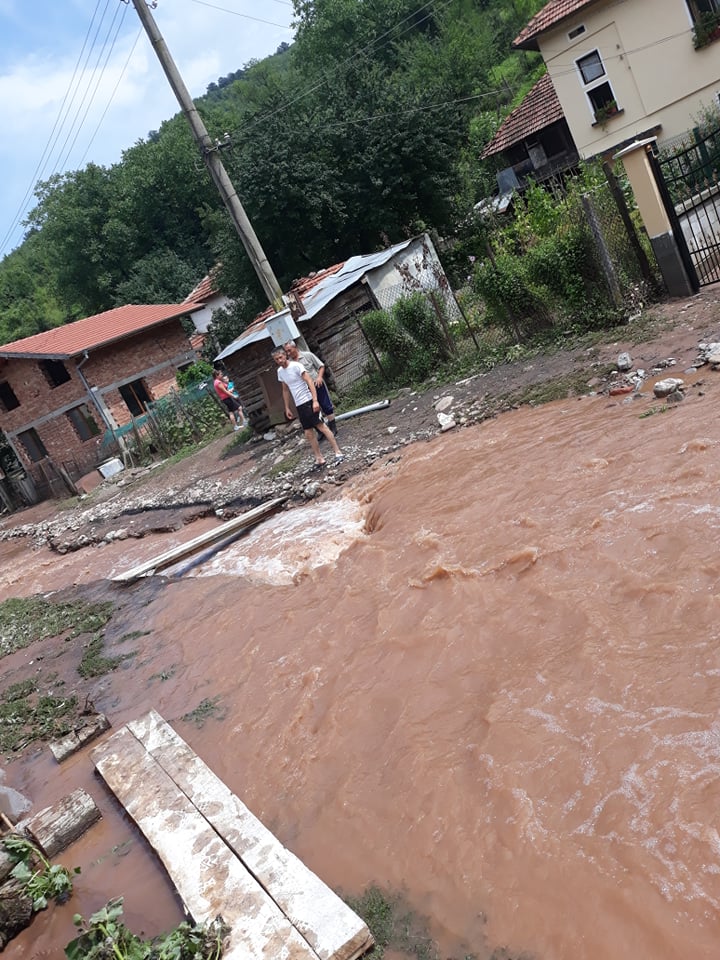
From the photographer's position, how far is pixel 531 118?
28594 millimetres

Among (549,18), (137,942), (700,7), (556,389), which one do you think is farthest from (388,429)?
(549,18)

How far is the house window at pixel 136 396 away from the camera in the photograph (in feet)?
87.6

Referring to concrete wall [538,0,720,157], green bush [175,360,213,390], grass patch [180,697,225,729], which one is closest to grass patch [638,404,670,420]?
grass patch [180,697,225,729]

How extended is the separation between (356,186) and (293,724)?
21.3 meters

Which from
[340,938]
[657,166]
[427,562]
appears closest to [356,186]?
[657,166]

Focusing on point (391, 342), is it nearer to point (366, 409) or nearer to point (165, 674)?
point (366, 409)

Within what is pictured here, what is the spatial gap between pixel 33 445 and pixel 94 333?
17.9ft

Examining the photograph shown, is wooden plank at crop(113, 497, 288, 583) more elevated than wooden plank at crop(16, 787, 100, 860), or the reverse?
wooden plank at crop(113, 497, 288, 583)

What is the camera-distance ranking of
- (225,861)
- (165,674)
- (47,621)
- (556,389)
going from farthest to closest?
(47,621) < (556,389) < (165,674) < (225,861)

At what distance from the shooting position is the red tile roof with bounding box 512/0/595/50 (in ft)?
71.8

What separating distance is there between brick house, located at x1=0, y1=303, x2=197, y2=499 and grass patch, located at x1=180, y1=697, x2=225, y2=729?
65.3ft

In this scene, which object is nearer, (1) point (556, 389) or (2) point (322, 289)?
(1) point (556, 389)

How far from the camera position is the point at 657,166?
893 cm

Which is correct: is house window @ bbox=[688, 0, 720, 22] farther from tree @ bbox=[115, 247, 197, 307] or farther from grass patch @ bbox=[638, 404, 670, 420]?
tree @ bbox=[115, 247, 197, 307]
